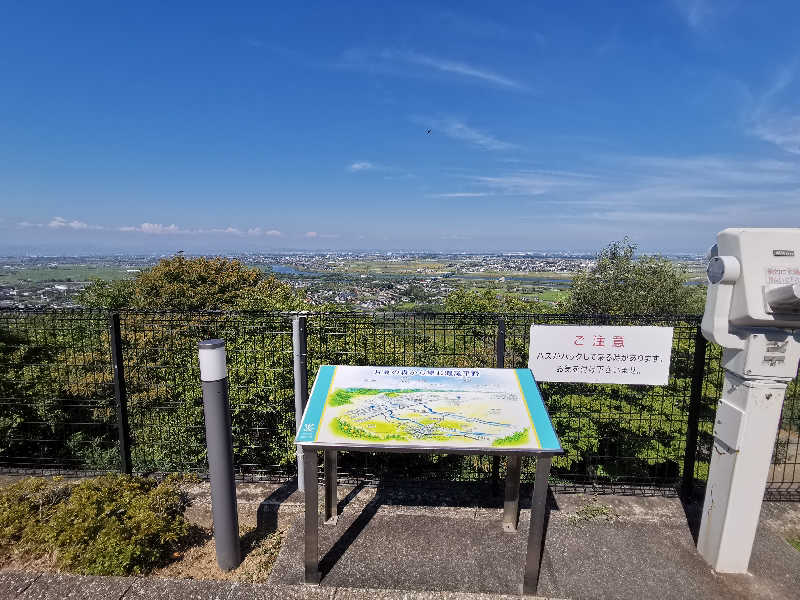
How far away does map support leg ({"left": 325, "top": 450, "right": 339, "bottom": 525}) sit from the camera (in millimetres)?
3859

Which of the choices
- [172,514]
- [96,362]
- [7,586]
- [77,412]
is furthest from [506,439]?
[77,412]

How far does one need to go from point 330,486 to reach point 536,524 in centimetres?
185

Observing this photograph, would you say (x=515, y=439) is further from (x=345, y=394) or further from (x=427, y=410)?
(x=345, y=394)

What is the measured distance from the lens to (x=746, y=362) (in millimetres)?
3020

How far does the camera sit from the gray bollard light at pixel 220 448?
3211 mm

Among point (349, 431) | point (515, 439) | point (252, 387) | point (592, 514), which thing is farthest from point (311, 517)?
point (592, 514)

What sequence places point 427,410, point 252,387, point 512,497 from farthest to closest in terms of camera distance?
point 252,387 → point 512,497 → point 427,410

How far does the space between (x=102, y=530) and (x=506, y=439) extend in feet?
10.5

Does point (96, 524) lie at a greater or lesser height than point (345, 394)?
lesser

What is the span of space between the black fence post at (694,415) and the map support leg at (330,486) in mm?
3517

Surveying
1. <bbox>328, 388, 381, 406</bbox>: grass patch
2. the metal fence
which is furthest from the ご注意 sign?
<bbox>328, 388, 381, 406</bbox>: grass patch

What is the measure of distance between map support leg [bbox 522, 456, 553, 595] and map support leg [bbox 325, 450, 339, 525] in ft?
5.74

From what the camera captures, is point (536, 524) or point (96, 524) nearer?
point (536, 524)

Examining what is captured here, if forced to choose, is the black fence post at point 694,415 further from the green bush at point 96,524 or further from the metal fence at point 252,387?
the green bush at point 96,524
